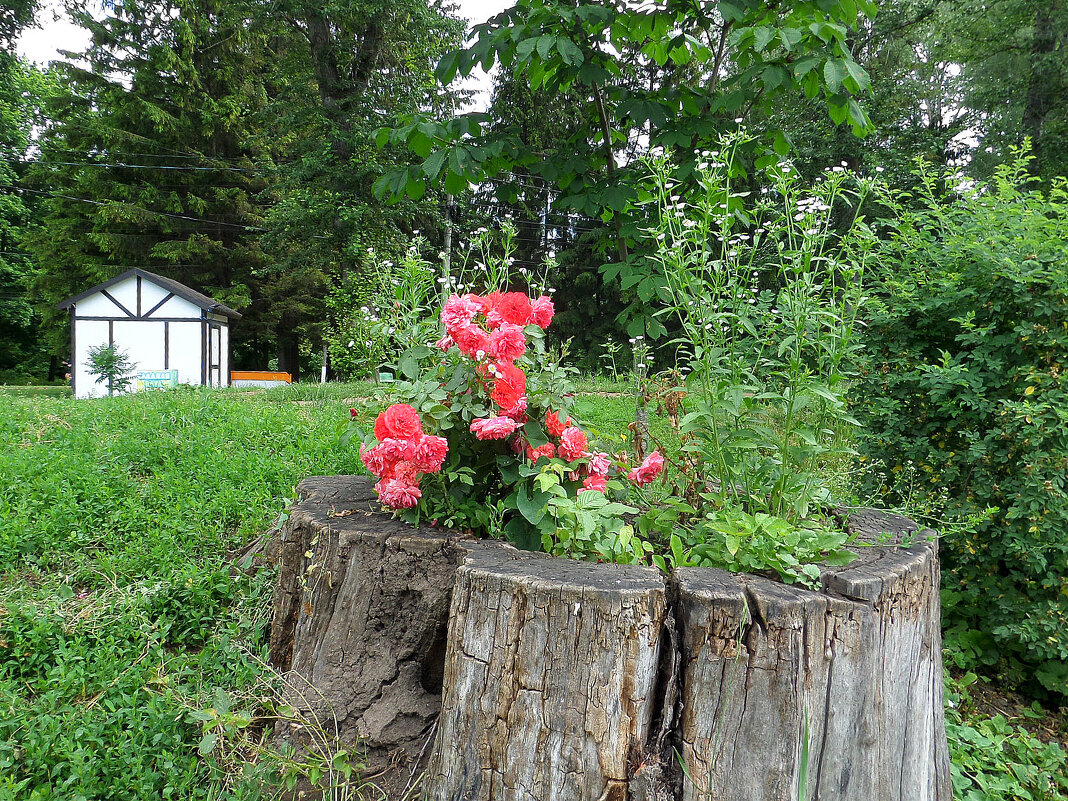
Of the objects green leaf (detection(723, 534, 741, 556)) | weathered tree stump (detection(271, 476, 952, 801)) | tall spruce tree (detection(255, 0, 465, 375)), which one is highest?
tall spruce tree (detection(255, 0, 465, 375))

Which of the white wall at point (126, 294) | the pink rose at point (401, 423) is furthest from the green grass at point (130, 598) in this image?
the white wall at point (126, 294)

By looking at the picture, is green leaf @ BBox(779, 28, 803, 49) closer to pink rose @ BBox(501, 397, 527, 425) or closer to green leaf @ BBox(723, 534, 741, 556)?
pink rose @ BBox(501, 397, 527, 425)

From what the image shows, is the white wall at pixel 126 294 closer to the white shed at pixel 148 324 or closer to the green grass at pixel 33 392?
the white shed at pixel 148 324

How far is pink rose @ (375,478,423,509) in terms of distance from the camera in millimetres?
1837

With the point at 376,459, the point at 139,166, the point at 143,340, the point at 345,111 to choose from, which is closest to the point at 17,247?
the point at 139,166

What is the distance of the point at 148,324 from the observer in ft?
51.4

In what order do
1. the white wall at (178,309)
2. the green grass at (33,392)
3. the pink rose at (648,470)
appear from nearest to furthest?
1. the pink rose at (648,470)
2. the green grass at (33,392)
3. the white wall at (178,309)

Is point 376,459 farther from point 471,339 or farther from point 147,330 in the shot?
point 147,330

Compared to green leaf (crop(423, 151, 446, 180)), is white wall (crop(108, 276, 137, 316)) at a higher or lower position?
higher

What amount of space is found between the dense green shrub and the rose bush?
5.20 feet

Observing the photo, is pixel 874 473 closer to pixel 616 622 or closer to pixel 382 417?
→ pixel 616 622

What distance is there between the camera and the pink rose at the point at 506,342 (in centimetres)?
176

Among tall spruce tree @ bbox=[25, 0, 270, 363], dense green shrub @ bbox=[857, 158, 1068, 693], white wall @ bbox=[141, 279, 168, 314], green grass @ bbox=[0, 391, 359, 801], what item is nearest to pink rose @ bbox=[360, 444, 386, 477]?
green grass @ bbox=[0, 391, 359, 801]

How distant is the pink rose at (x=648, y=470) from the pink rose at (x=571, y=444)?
0.36m
